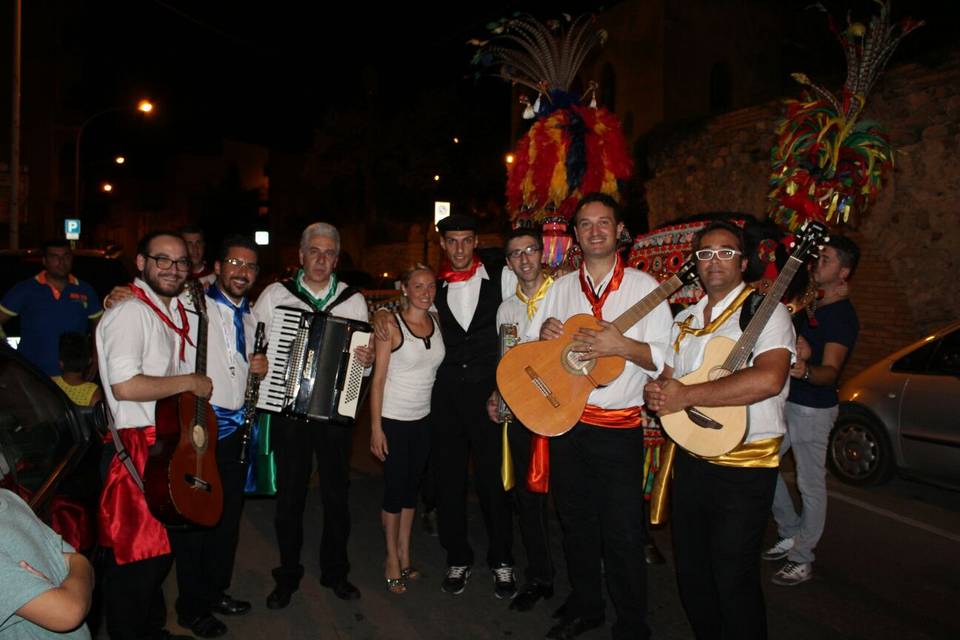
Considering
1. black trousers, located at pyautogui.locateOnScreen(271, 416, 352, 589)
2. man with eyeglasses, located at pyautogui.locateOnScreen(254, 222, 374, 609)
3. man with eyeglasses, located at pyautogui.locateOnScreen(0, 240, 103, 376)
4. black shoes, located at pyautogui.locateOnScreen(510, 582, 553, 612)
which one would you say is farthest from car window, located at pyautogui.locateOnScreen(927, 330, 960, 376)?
man with eyeglasses, located at pyautogui.locateOnScreen(0, 240, 103, 376)

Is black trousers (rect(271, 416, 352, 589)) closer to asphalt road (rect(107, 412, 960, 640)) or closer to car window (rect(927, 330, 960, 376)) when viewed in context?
asphalt road (rect(107, 412, 960, 640))

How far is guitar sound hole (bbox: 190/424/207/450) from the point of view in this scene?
3.45 meters

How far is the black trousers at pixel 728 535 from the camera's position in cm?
312

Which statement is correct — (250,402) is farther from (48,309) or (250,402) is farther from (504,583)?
(48,309)

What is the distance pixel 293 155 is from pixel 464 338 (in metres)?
48.3

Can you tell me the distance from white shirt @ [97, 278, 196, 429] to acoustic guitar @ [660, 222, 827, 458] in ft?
8.03

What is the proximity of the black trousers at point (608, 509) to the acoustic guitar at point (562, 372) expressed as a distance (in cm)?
21

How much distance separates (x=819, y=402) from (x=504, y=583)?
238cm

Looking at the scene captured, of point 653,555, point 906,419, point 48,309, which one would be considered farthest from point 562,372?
point 48,309

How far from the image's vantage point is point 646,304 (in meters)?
3.52

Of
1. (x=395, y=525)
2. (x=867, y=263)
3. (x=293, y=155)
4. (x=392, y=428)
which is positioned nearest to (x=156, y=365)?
(x=392, y=428)

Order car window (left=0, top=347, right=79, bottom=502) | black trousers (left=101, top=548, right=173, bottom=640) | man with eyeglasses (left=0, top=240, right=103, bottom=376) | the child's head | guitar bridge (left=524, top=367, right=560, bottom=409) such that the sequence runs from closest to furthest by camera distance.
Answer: car window (left=0, top=347, right=79, bottom=502)
black trousers (left=101, top=548, right=173, bottom=640)
guitar bridge (left=524, top=367, right=560, bottom=409)
the child's head
man with eyeglasses (left=0, top=240, right=103, bottom=376)

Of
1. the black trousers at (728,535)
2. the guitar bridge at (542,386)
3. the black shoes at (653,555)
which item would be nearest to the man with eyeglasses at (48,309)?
the guitar bridge at (542,386)

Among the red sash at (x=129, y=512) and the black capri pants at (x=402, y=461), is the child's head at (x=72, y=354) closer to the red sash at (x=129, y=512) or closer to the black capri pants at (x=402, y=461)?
the red sash at (x=129, y=512)
